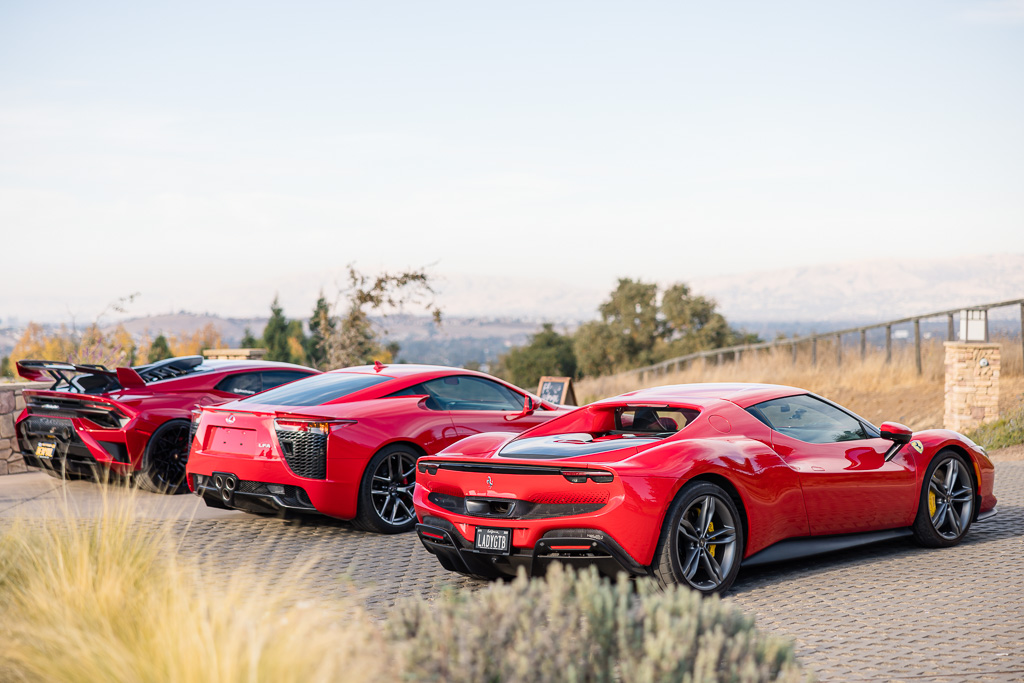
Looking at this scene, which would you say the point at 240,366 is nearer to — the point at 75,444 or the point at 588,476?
the point at 75,444

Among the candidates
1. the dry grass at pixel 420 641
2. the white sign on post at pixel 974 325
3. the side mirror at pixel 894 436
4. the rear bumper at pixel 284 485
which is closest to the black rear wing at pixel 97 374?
the rear bumper at pixel 284 485

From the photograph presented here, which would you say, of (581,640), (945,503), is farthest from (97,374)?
(581,640)

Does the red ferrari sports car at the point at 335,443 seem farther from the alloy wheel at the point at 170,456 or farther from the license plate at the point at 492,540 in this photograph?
the license plate at the point at 492,540

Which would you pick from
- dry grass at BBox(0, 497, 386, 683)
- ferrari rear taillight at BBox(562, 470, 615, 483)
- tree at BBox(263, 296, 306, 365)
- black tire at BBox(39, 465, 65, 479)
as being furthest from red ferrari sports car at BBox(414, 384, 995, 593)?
tree at BBox(263, 296, 306, 365)

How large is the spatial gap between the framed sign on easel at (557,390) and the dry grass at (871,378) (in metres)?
6.95

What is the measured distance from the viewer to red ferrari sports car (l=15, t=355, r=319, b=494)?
10102mm

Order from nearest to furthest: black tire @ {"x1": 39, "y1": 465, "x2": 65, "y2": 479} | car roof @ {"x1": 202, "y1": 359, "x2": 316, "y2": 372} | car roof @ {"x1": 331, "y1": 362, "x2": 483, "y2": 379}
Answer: car roof @ {"x1": 331, "y1": 362, "x2": 483, "y2": 379}
black tire @ {"x1": 39, "y1": 465, "x2": 65, "y2": 479}
car roof @ {"x1": 202, "y1": 359, "x2": 316, "y2": 372}

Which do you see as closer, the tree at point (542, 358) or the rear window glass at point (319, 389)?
the rear window glass at point (319, 389)

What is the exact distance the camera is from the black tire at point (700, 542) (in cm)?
561

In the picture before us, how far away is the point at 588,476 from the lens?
223 inches

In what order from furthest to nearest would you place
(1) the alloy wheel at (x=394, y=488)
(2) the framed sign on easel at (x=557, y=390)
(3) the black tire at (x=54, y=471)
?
(2) the framed sign on easel at (x=557, y=390)
(3) the black tire at (x=54, y=471)
(1) the alloy wheel at (x=394, y=488)

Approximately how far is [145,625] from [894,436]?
543 centimetres

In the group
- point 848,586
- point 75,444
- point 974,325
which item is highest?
point 974,325

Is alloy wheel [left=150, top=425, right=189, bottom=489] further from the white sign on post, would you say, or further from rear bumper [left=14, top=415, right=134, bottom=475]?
the white sign on post
